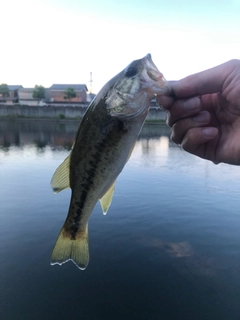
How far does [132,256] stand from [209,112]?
6.99 m

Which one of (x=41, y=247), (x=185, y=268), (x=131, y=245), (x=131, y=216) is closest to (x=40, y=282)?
(x=41, y=247)

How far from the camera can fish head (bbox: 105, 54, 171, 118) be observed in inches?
104

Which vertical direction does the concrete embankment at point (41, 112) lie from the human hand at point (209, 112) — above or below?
below

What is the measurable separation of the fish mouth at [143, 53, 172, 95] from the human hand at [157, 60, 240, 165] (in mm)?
219

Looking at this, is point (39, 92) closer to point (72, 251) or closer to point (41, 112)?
point (41, 112)

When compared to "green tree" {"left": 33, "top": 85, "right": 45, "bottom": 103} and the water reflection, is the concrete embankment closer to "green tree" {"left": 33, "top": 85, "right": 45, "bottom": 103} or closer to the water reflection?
the water reflection

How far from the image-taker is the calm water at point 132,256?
7410mm

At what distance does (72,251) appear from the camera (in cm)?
310

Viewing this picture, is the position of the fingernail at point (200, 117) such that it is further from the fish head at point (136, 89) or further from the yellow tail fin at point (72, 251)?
the yellow tail fin at point (72, 251)

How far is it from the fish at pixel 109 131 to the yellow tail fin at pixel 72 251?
0.35 metres

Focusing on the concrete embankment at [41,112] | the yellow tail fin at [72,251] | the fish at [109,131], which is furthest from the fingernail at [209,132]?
the concrete embankment at [41,112]

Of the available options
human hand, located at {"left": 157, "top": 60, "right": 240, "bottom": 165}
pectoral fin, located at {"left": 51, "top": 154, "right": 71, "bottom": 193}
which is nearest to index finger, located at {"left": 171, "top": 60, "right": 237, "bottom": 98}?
human hand, located at {"left": 157, "top": 60, "right": 240, "bottom": 165}

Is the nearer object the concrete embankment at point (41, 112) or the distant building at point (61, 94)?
the concrete embankment at point (41, 112)

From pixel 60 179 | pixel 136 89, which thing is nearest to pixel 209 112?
pixel 136 89
